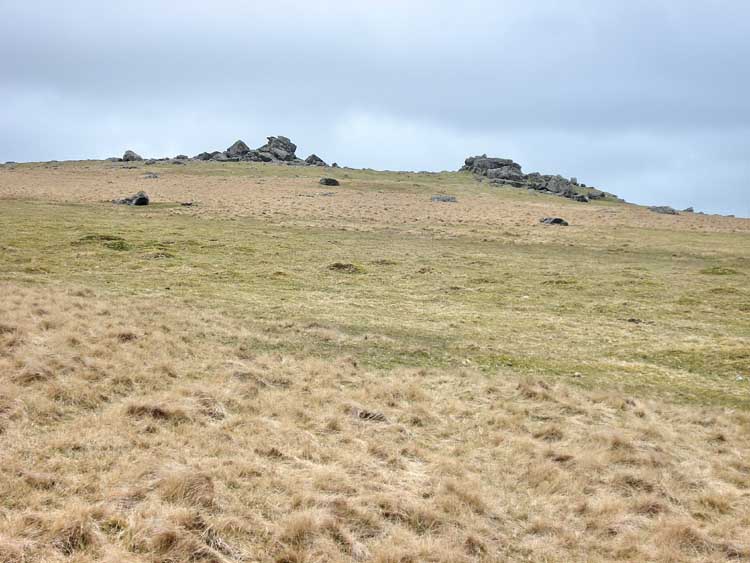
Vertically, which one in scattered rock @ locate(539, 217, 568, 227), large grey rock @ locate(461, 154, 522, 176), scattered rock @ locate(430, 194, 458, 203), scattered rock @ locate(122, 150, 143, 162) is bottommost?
scattered rock @ locate(539, 217, 568, 227)

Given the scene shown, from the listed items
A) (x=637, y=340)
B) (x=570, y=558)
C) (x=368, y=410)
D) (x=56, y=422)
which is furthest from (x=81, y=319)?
(x=637, y=340)

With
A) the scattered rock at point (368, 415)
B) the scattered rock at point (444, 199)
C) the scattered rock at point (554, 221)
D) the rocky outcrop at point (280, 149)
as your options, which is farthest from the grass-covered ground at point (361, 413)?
the rocky outcrop at point (280, 149)

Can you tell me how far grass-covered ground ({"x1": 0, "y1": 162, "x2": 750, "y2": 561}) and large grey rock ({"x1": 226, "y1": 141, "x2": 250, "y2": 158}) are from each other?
132 meters

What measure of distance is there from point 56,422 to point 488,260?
32.5 meters

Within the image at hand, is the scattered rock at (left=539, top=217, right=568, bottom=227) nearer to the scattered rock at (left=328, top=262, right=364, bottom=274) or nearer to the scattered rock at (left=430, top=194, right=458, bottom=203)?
the scattered rock at (left=430, top=194, right=458, bottom=203)

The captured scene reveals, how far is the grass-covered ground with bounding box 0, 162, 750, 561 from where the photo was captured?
7707 millimetres

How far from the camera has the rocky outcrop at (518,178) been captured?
454 ft

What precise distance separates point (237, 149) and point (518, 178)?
251 ft

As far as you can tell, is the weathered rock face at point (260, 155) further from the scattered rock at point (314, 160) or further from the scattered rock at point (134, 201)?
the scattered rock at point (134, 201)

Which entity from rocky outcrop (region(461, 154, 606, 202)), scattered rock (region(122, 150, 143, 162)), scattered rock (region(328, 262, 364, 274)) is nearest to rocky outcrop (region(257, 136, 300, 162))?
scattered rock (region(122, 150, 143, 162))

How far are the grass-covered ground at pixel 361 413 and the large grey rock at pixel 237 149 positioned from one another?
132m

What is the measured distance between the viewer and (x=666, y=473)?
1024 centimetres

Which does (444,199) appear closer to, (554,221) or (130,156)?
(554,221)

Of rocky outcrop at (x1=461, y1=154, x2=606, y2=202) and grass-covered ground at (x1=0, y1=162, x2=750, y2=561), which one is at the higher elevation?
rocky outcrop at (x1=461, y1=154, x2=606, y2=202)
